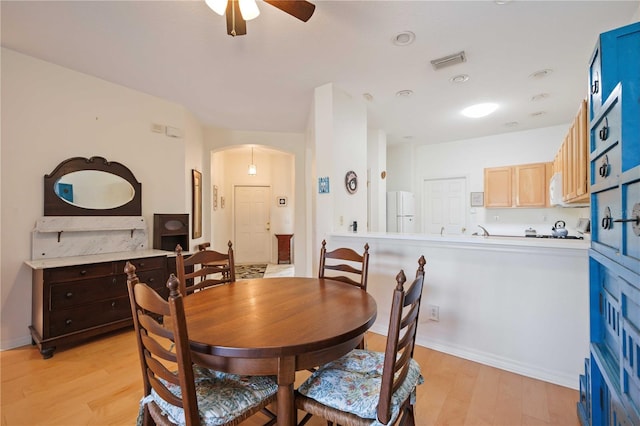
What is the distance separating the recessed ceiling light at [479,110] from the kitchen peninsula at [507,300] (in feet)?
7.48

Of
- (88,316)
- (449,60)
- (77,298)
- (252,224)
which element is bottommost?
(88,316)

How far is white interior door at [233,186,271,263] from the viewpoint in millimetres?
7012

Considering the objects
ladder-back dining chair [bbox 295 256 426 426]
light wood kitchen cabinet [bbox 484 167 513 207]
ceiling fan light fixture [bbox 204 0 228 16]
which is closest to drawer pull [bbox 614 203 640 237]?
ladder-back dining chair [bbox 295 256 426 426]

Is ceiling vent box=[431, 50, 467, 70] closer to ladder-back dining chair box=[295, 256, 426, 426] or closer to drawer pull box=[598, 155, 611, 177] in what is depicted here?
drawer pull box=[598, 155, 611, 177]

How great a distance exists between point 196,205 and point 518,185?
5426 mm

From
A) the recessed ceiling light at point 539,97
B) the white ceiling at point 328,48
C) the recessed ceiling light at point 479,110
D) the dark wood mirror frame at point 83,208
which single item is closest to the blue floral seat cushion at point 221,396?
the white ceiling at point 328,48

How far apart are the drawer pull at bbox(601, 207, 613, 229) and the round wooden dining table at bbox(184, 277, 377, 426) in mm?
1017

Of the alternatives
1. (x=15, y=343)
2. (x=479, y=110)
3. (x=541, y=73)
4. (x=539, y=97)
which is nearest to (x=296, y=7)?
(x=541, y=73)

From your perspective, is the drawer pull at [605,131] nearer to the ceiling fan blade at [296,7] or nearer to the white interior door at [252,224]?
the ceiling fan blade at [296,7]

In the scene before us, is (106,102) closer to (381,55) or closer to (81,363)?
(81,363)

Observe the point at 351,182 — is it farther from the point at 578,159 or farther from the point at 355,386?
the point at 355,386

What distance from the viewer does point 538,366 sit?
2.04 m

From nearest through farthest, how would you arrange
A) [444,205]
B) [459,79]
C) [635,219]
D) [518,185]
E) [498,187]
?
[635,219] < [459,79] < [518,185] < [498,187] < [444,205]

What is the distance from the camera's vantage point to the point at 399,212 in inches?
209
